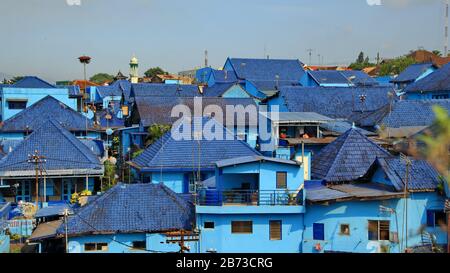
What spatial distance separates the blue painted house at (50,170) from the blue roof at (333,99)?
5450 mm

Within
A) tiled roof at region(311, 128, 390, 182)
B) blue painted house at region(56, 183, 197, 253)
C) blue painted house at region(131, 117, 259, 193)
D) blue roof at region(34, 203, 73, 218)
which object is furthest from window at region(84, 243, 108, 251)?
tiled roof at region(311, 128, 390, 182)

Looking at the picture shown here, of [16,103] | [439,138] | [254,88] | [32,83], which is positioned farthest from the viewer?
[254,88]

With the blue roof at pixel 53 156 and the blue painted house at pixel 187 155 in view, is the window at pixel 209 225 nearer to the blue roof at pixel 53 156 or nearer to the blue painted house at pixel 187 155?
the blue painted house at pixel 187 155

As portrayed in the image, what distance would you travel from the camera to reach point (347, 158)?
269 inches

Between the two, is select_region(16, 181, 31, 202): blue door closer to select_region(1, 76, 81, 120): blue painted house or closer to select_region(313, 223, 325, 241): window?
select_region(313, 223, 325, 241): window

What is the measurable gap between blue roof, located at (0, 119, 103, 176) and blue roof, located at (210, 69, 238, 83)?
31.0 feet

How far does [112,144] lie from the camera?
1251cm

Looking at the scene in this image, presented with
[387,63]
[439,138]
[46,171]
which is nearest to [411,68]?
[387,63]

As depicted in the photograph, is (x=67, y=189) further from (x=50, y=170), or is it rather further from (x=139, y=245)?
(x=139, y=245)

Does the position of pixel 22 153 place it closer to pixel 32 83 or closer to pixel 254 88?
pixel 32 83

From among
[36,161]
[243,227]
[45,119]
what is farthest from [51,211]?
[45,119]

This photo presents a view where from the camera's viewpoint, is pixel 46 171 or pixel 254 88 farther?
pixel 254 88

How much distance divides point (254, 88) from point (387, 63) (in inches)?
377

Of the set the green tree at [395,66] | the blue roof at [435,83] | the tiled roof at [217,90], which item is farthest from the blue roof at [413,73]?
the tiled roof at [217,90]
